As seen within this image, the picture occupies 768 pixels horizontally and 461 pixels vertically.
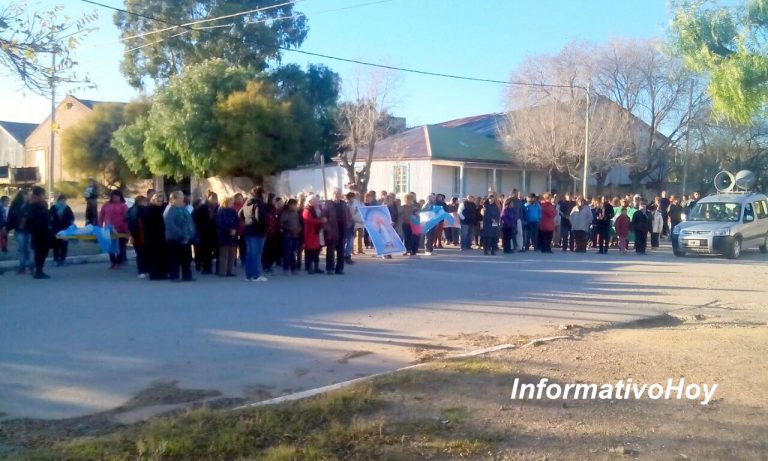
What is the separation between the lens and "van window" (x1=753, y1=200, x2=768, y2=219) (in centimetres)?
2365

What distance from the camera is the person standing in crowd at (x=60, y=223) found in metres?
16.3

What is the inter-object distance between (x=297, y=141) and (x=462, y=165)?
360 inches

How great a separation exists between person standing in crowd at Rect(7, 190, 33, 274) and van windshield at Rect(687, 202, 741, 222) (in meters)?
18.4

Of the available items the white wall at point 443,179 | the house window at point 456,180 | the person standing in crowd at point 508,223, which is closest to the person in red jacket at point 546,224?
the person standing in crowd at point 508,223

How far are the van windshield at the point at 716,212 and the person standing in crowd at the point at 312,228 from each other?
13.1 metres

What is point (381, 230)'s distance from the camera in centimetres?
1916

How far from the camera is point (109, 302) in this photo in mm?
11836

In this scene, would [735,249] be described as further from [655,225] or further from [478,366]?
[478,366]

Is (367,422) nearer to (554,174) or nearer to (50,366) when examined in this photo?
(50,366)

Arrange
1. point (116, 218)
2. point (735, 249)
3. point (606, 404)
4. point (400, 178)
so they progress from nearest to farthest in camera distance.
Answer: point (606, 404) → point (116, 218) → point (735, 249) → point (400, 178)

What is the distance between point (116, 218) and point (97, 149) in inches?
1221

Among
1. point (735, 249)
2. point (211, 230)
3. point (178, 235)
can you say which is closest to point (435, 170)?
point (735, 249)

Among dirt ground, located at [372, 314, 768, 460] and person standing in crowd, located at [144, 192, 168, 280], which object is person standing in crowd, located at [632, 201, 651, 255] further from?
person standing in crowd, located at [144, 192, 168, 280]

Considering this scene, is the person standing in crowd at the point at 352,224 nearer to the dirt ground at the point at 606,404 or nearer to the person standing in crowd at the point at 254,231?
the person standing in crowd at the point at 254,231
